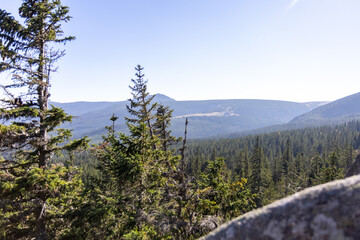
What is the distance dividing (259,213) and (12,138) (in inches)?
381

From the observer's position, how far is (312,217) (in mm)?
2195

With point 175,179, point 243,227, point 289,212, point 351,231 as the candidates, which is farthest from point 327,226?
point 175,179

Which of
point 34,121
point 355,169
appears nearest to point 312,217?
point 355,169

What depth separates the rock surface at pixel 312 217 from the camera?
81.0 inches

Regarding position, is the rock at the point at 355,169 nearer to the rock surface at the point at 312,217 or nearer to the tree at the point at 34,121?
the rock surface at the point at 312,217

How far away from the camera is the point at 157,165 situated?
377 inches

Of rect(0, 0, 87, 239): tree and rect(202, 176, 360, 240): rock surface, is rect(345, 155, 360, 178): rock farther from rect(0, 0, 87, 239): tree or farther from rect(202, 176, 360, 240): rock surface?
rect(0, 0, 87, 239): tree

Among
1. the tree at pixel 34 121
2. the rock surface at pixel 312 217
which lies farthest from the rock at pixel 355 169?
the tree at pixel 34 121

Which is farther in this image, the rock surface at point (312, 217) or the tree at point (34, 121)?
the tree at point (34, 121)

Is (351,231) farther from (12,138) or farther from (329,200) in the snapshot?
(12,138)

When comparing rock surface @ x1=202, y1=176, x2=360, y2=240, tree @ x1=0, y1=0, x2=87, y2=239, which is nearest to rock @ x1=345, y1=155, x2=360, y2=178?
rock surface @ x1=202, y1=176, x2=360, y2=240

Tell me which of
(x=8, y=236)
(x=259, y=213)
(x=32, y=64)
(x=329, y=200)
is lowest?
(x=8, y=236)

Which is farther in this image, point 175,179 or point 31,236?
point 31,236

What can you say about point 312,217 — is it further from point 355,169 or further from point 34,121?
point 34,121
